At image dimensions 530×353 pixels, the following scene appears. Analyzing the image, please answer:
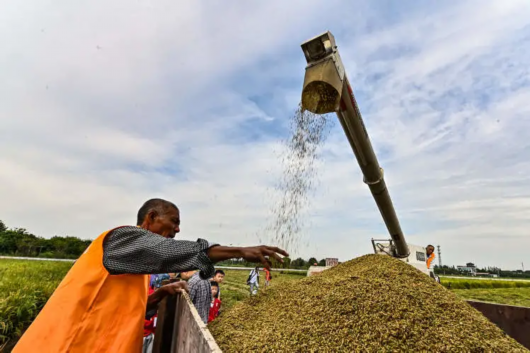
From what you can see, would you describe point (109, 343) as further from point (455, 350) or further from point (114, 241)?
point (455, 350)

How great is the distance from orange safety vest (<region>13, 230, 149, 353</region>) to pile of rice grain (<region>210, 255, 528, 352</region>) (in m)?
0.58

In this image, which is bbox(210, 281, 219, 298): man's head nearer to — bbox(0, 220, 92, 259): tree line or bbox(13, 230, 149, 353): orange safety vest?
bbox(13, 230, 149, 353): orange safety vest

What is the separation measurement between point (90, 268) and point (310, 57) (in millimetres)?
1988

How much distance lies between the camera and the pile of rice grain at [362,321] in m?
1.88

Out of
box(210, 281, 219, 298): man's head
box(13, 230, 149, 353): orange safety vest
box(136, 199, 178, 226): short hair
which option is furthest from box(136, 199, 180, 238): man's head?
box(210, 281, 219, 298): man's head

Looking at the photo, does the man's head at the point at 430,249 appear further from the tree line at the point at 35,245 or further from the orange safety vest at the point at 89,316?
the tree line at the point at 35,245

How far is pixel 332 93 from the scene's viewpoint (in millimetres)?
2469

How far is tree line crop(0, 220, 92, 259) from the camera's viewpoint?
40716 mm

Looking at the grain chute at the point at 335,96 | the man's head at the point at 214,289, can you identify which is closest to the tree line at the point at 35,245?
the man's head at the point at 214,289

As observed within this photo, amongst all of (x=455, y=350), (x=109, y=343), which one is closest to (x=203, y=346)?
(x=109, y=343)

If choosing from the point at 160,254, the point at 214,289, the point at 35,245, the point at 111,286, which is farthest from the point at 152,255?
the point at 35,245

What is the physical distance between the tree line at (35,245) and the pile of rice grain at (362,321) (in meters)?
43.8

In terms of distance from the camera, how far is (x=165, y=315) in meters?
2.88

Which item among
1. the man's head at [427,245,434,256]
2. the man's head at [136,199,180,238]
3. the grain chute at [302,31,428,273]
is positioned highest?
the grain chute at [302,31,428,273]
